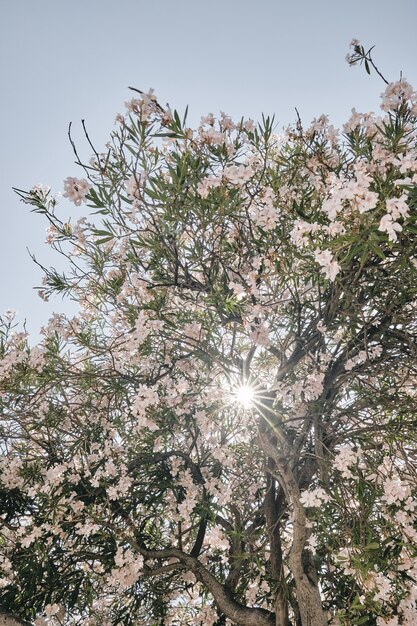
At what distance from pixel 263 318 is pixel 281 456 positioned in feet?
3.56

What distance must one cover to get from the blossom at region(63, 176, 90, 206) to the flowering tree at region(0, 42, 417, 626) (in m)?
0.14

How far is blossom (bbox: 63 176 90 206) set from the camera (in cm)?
252

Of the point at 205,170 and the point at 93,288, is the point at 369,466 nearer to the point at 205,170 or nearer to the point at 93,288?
the point at 205,170

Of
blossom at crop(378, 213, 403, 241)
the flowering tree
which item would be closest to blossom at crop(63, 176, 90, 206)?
the flowering tree

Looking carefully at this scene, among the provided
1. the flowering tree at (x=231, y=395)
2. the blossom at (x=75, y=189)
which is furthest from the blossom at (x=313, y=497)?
the blossom at (x=75, y=189)

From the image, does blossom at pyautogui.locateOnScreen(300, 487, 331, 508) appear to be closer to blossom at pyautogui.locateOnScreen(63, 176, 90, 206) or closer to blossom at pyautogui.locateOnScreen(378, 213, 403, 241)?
blossom at pyautogui.locateOnScreen(378, 213, 403, 241)

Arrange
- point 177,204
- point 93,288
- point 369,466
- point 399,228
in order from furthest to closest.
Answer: point 93,288
point 369,466
point 177,204
point 399,228

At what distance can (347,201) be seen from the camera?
6.80 ft

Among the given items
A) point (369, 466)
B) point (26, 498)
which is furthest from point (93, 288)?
point (369, 466)

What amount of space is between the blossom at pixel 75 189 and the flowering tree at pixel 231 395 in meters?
0.14

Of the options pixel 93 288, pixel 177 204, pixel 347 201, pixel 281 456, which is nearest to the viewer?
pixel 347 201

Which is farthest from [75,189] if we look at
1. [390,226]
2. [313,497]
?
[313,497]

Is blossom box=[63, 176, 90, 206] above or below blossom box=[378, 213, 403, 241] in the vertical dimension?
below

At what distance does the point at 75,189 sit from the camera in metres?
2.53
